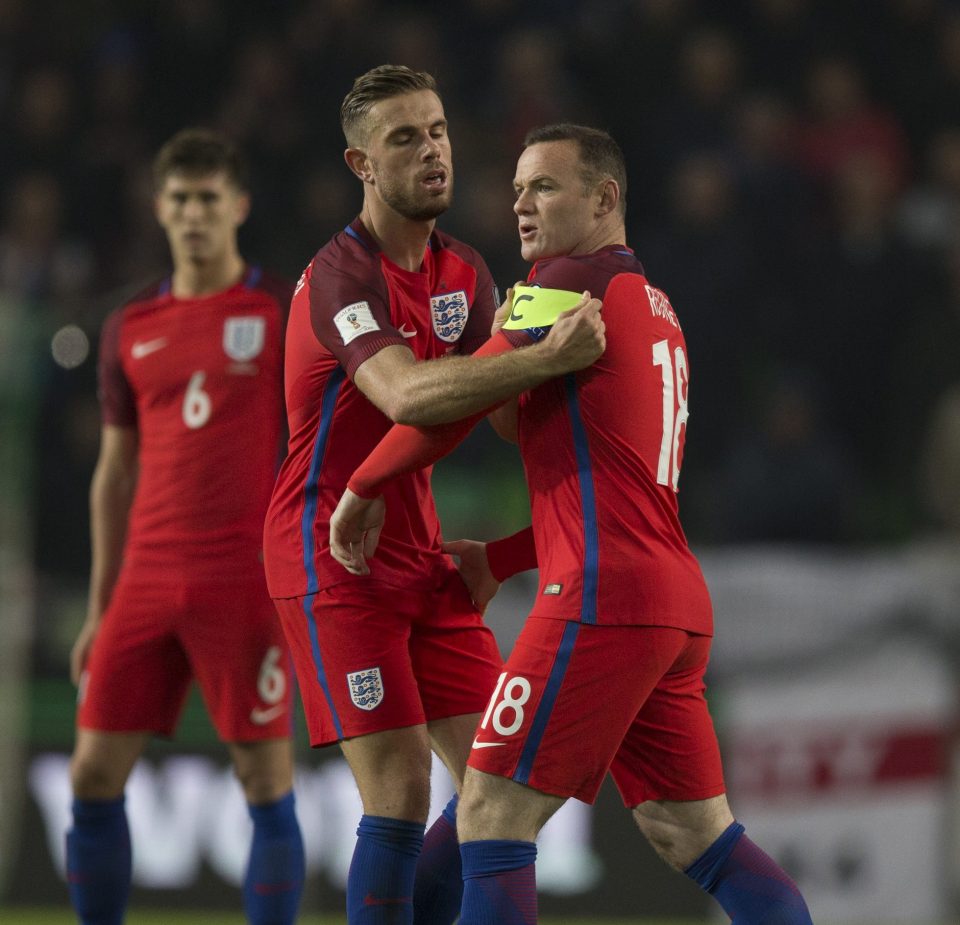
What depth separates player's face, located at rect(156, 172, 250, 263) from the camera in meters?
5.29

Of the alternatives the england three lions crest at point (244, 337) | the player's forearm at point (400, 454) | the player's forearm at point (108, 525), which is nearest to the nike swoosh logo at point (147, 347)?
the england three lions crest at point (244, 337)

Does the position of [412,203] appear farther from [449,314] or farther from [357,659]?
[357,659]

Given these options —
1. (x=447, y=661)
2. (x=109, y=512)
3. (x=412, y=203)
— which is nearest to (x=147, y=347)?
(x=109, y=512)

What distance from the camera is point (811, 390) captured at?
8320 mm

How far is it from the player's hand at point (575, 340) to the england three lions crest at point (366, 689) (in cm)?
92

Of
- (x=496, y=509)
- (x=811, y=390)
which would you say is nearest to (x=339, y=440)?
(x=496, y=509)

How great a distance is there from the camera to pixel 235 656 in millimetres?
5059

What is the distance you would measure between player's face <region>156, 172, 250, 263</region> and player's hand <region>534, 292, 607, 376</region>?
2.07m

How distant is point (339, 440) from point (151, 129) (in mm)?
6667

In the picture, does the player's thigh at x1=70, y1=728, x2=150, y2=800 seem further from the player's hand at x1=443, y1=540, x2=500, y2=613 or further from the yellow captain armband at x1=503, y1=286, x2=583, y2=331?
the yellow captain armband at x1=503, y1=286, x2=583, y2=331

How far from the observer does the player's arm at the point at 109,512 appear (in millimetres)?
5359

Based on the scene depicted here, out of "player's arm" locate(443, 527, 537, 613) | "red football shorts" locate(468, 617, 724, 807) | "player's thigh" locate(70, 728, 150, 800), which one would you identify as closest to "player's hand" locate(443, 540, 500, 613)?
"player's arm" locate(443, 527, 537, 613)

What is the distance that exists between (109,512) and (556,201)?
229 centimetres

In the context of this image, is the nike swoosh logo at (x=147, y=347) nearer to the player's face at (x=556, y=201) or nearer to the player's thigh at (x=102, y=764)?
the player's thigh at (x=102, y=764)
